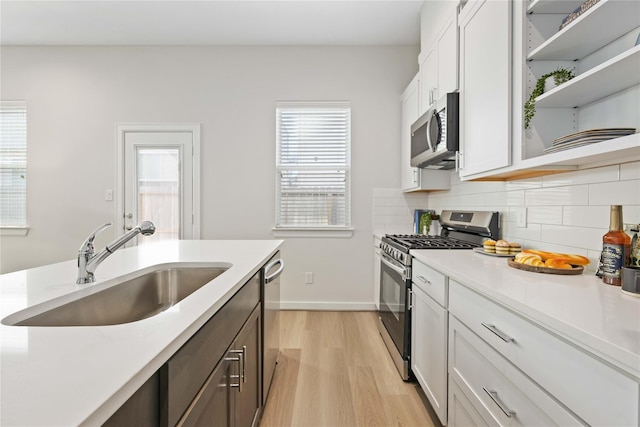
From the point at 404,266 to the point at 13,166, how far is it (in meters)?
4.50

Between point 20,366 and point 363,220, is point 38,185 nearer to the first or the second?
point 363,220

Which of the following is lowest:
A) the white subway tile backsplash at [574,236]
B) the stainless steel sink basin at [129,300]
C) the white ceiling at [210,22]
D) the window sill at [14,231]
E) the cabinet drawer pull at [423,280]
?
the cabinet drawer pull at [423,280]

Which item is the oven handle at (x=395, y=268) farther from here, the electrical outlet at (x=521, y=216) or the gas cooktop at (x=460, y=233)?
the electrical outlet at (x=521, y=216)

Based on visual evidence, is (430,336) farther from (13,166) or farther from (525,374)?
(13,166)

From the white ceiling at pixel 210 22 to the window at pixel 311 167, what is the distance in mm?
765

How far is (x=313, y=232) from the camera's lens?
3531 mm

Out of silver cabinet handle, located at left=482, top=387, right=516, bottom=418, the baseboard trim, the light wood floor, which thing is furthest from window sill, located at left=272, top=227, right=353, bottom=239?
silver cabinet handle, located at left=482, top=387, right=516, bottom=418

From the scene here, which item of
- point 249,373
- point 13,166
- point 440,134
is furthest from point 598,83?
point 13,166

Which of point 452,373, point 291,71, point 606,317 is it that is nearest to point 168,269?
point 452,373

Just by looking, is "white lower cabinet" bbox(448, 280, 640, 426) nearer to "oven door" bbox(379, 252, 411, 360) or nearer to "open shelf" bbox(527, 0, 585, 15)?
"oven door" bbox(379, 252, 411, 360)

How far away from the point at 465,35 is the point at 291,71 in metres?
2.08

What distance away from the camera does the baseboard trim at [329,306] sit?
11.5 feet

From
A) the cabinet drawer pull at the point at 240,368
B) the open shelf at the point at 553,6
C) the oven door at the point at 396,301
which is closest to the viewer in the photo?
the cabinet drawer pull at the point at 240,368

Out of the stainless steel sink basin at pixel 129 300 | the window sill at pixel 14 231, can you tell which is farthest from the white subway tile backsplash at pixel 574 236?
the window sill at pixel 14 231
